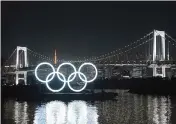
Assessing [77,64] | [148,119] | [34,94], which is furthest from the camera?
[77,64]

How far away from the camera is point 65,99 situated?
23516 mm

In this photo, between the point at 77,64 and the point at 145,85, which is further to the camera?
the point at 145,85

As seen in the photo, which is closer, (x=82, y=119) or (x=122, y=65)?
(x=82, y=119)

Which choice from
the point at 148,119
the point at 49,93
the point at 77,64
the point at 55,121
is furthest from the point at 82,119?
the point at 77,64

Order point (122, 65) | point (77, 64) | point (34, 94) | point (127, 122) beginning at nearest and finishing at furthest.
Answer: point (127, 122)
point (34, 94)
point (77, 64)
point (122, 65)

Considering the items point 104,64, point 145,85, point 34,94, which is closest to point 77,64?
point 104,64

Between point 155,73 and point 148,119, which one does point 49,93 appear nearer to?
point 148,119

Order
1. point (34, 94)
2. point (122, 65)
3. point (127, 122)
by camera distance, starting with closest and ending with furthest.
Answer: point (127, 122) < point (34, 94) < point (122, 65)

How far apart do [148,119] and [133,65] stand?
23.1 meters

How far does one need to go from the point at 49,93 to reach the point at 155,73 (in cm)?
1475

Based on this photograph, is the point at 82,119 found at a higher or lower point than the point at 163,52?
lower

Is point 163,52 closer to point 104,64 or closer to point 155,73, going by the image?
point 155,73

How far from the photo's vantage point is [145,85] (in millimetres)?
37469

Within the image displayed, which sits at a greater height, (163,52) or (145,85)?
(163,52)
